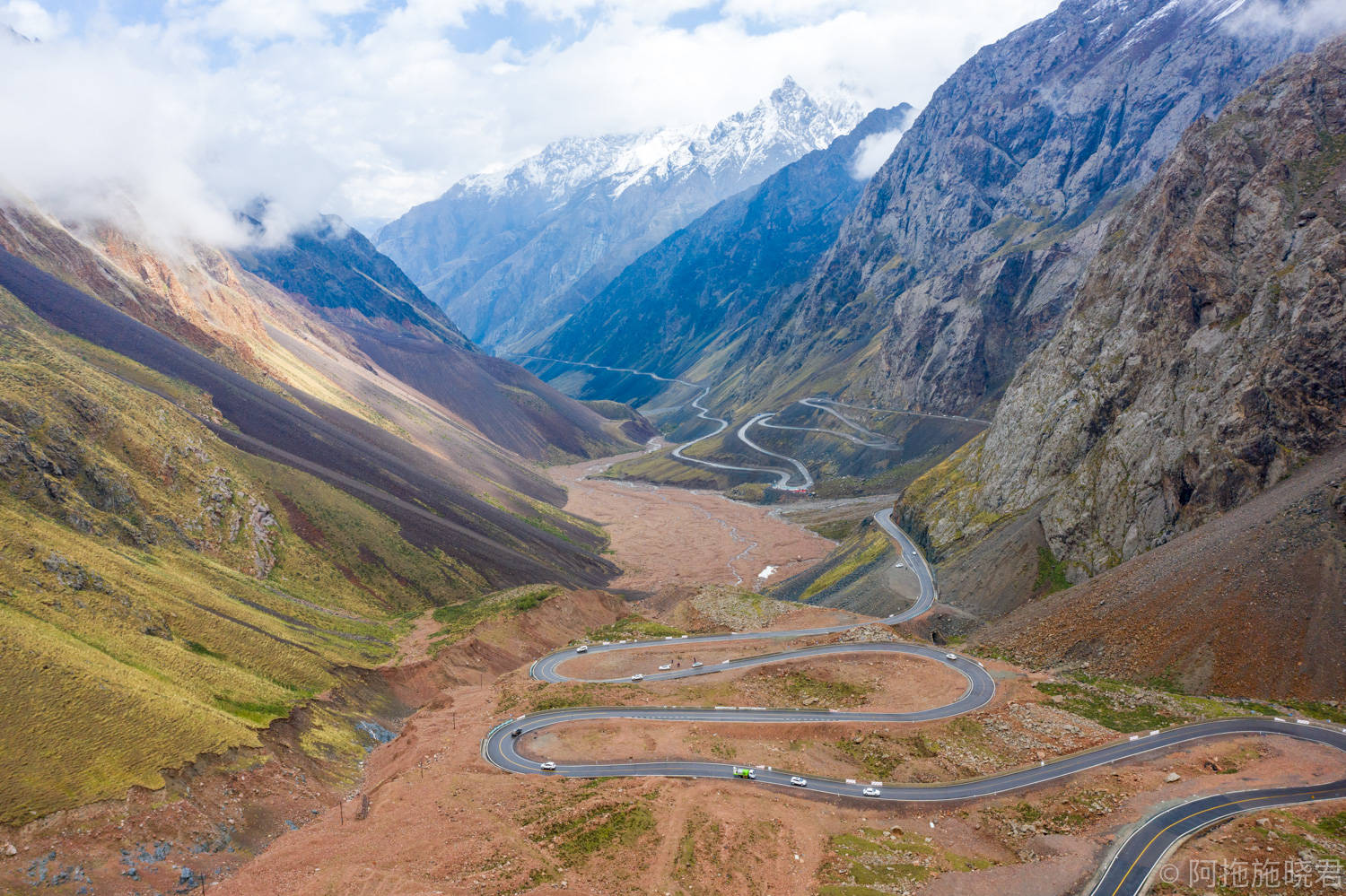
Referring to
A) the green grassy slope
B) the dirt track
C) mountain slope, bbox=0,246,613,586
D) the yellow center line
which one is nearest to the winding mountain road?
the yellow center line

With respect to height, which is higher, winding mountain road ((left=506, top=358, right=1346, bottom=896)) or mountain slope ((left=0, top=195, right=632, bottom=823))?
mountain slope ((left=0, top=195, right=632, bottom=823))

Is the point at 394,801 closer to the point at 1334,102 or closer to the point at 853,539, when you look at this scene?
the point at 853,539

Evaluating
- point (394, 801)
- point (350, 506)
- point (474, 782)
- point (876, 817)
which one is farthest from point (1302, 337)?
point (350, 506)

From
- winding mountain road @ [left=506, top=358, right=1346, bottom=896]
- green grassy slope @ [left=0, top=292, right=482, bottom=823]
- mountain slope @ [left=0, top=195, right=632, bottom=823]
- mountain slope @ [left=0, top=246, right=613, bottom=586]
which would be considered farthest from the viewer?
mountain slope @ [left=0, top=246, right=613, bottom=586]

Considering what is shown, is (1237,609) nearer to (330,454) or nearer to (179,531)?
(179,531)

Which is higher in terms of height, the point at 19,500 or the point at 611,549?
the point at 611,549

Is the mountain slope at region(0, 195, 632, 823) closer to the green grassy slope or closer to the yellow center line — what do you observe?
the green grassy slope

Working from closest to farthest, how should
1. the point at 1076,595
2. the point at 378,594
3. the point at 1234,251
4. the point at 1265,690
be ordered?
the point at 1265,690, the point at 1076,595, the point at 1234,251, the point at 378,594

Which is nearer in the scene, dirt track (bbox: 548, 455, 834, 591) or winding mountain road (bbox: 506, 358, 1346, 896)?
winding mountain road (bbox: 506, 358, 1346, 896)
